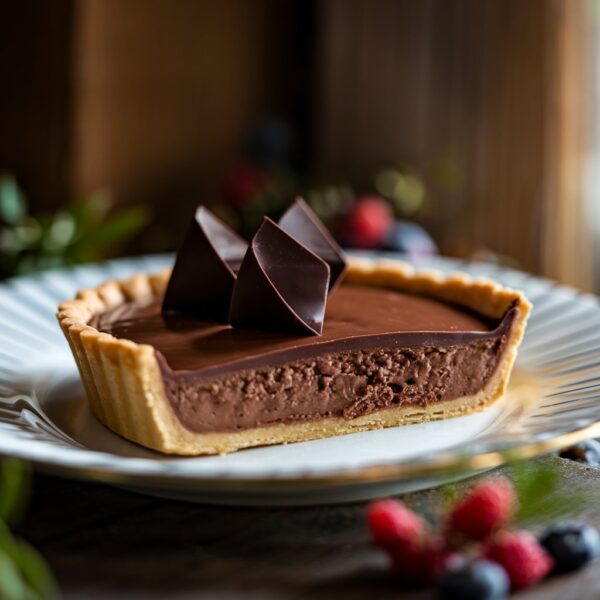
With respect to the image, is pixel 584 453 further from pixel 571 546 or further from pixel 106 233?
pixel 106 233

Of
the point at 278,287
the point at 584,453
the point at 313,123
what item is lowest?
the point at 584,453

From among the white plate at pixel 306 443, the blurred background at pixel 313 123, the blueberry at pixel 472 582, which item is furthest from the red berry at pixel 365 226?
the blueberry at pixel 472 582

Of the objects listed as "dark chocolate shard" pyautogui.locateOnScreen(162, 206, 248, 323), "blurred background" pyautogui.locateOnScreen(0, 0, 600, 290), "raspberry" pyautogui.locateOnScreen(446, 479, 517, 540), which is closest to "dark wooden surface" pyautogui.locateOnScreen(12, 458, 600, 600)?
"raspberry" pyautogui.locateOnScreen(446, 479, 517, 540)

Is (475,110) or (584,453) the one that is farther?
(475,110)

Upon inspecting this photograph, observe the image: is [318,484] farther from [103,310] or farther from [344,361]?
[103,310]

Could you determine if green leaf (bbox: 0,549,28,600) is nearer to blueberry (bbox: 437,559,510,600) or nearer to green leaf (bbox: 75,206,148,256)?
blueberry (bbox: 437,559,510,600)

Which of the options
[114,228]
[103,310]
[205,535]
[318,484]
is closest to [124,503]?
[205,535]

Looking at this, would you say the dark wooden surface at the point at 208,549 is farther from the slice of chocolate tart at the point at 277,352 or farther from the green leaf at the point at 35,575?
the slice of chocolate tart at the point at 277,352

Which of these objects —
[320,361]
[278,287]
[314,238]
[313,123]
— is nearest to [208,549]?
[320,361]
